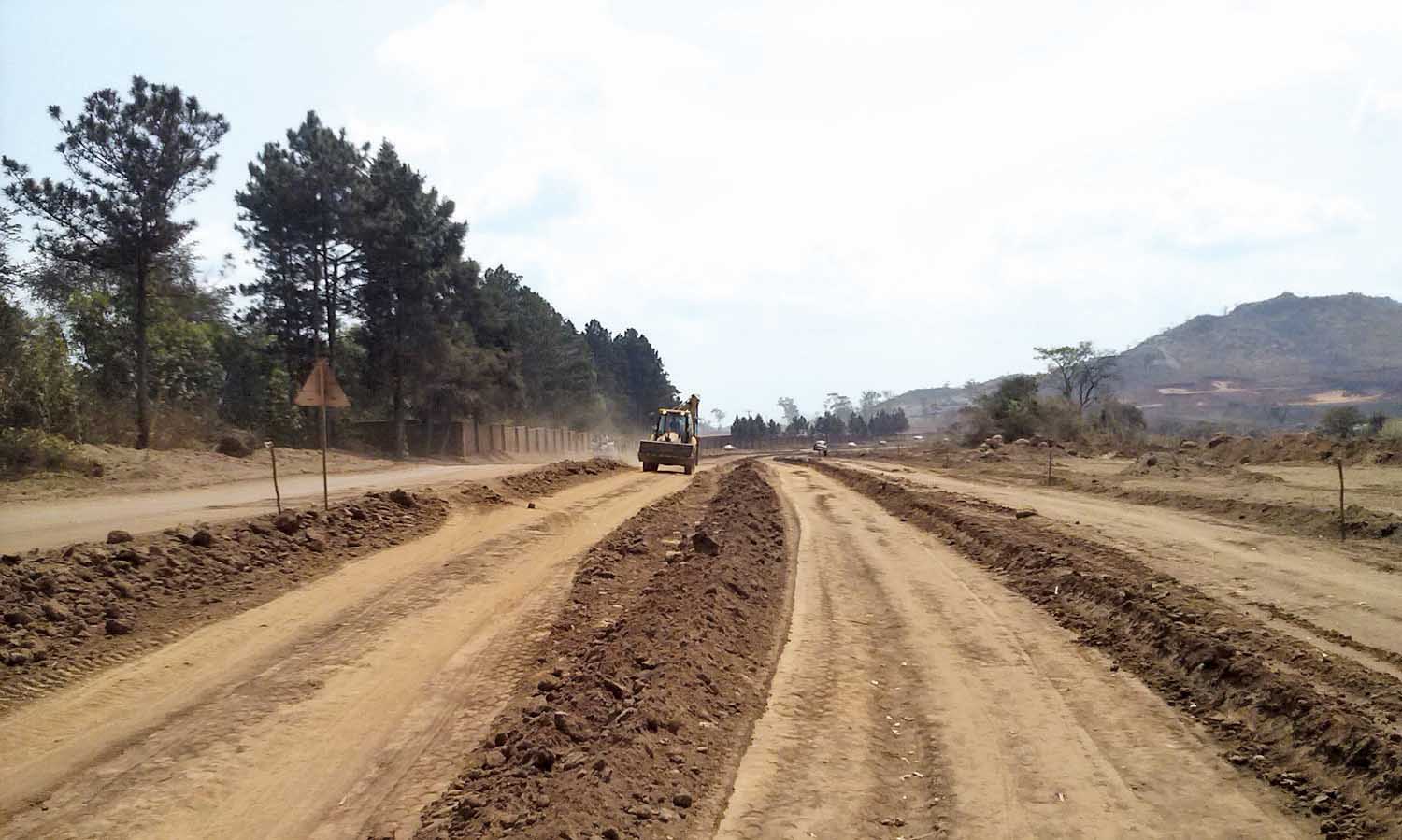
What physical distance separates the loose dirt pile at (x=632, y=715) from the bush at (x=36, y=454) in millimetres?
18571

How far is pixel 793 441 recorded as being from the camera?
375 feet

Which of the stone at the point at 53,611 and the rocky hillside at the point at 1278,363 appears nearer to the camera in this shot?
the stone at the point at 53,611

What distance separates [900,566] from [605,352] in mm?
96096

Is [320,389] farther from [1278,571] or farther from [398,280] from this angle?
[398,280]

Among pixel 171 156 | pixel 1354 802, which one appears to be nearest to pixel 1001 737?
pixel 1354 802

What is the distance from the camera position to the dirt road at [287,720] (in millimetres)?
5336

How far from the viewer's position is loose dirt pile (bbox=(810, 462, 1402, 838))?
18.6 feet

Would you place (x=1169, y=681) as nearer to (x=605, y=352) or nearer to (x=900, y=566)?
(x=900, y=566)

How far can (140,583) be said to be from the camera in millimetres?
10500

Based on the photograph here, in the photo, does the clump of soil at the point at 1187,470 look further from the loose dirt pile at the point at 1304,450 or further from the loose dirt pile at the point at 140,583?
the loose dirt pile at the point at 140,583

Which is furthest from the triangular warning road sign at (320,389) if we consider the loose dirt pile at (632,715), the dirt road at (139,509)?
the loose dirt pile at (632,715)

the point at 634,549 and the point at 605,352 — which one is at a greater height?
the point at 605,352

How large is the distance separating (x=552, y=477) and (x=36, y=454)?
44.0 ft

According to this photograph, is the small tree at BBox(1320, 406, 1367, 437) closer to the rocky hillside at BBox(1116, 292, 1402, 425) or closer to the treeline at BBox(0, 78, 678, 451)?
the treeline at BBox(0, 78, 678, 451)
